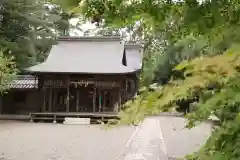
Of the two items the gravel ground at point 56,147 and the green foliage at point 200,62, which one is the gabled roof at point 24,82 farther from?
the green foliage at point 200,62

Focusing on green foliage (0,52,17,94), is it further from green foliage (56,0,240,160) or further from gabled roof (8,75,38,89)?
green foliage (56,0,240,160)

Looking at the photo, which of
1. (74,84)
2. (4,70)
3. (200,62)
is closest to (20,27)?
(74,84)

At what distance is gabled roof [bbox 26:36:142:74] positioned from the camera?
21.7 metres

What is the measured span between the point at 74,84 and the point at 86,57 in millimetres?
2911

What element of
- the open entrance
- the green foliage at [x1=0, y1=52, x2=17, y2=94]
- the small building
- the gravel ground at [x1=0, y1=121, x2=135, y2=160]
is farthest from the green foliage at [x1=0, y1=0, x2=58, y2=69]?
the gravel ground at [x1=0, y1=121, x2=135, y2=160]

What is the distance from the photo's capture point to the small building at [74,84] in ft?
71.3

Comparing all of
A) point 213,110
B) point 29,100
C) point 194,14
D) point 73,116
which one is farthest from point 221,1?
point 29,100

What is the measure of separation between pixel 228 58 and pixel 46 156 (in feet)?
29.1

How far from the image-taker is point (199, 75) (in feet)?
3.89

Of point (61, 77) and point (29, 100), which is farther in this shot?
point (29, 100)

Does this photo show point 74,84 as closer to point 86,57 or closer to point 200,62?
Result: point 86,57

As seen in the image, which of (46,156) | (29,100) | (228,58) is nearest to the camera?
(228,58)

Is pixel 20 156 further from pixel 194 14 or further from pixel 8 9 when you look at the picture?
pixel 8 9

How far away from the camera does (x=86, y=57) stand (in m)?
24.2
